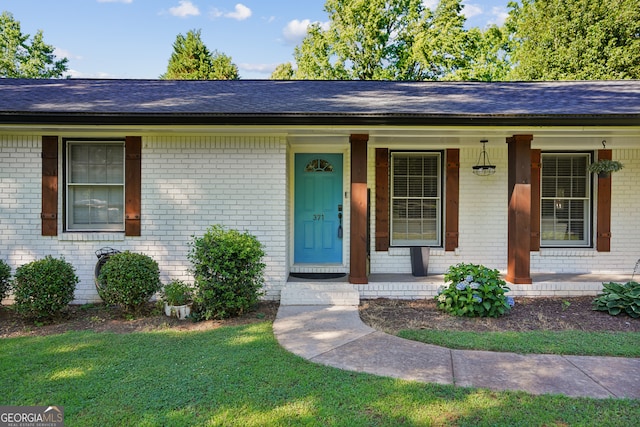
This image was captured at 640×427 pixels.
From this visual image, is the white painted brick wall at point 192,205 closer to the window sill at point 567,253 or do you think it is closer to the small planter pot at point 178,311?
the small planter pot at point 178,311

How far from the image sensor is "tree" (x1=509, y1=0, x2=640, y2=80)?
1639cm

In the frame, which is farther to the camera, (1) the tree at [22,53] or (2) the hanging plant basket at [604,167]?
(1) the tree at [22,53]

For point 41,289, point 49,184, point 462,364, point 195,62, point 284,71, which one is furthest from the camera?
point 284,71

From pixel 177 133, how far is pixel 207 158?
0.55 meters

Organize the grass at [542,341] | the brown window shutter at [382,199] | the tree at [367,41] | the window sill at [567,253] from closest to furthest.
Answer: the grass at [542,341], the brown window shutter at [382,199], the window sill at [567,253], the tree at [367,41]

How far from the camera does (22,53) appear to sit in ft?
77.4

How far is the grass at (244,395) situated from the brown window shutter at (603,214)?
4900mm

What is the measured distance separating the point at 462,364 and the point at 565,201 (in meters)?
5.04

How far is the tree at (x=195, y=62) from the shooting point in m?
25.4

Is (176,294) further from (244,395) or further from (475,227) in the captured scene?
(475,227)

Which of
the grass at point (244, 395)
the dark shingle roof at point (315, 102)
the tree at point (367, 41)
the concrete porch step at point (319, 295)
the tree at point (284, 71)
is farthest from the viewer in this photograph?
the tree at point (284, 71)

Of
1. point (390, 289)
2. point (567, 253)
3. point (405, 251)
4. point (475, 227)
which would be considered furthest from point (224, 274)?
point (567, 253)

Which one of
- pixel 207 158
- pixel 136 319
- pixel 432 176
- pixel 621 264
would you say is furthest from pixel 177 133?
pixel 621 264

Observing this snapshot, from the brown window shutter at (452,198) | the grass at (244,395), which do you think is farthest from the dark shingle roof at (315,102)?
the grass at (244,395)
